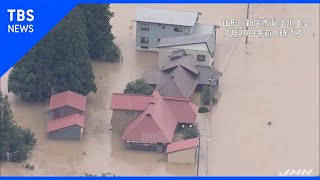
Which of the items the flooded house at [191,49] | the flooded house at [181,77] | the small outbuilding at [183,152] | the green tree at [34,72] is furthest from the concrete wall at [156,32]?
the small outbuilding at [183,152]

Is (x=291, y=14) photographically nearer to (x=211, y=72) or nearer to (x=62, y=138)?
(x=211, y=72)

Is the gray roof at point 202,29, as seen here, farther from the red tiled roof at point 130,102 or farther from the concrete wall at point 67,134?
the concrete wall at point 67,134

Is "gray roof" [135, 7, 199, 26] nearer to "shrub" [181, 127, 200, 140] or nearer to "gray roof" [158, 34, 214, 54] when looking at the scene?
"gray roof" [158, 34, 214, 54]

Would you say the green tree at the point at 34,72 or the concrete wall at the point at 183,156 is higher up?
the green tree at the point at 34,72

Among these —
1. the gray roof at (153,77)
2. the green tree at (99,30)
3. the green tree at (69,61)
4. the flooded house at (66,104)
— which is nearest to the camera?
the flooded house at (66,104)

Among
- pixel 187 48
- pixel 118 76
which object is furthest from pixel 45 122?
pixel 187 48

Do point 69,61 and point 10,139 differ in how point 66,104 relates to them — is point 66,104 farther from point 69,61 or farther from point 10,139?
point 10,139

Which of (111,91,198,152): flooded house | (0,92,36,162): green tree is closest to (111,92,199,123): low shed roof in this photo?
(111,91,198,152): flooded house
